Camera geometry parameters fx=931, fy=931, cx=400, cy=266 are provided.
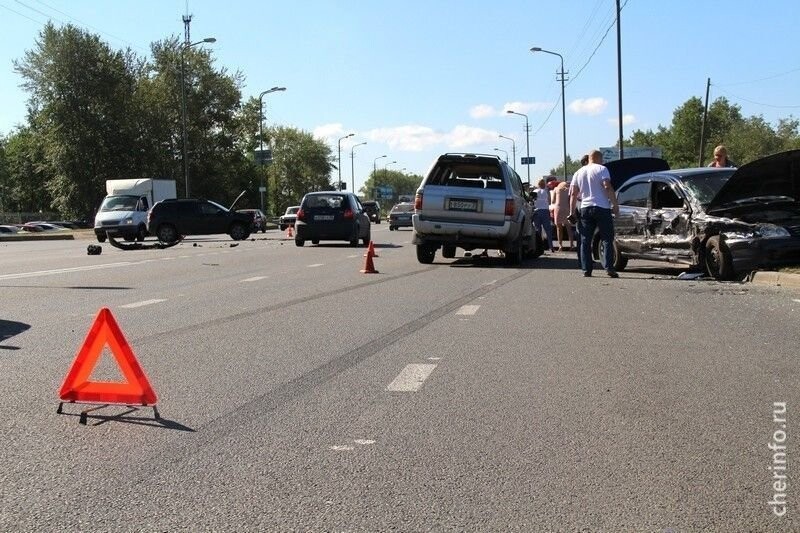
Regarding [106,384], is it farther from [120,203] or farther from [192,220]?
[120,203]

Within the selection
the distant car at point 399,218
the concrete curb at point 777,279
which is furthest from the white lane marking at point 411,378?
the distant car at point 399,218

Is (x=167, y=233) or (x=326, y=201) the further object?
(x=167, y=233)

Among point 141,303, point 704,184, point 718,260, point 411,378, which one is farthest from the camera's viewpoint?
point 704,184

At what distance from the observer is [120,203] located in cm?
3741

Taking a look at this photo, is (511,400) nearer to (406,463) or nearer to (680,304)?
(406,463)

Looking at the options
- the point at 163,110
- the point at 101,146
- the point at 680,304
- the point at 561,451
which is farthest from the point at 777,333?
the point at 163,110

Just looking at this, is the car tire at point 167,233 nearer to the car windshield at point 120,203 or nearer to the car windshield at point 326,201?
the car windshield at point 120,203

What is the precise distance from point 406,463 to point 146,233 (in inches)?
1349

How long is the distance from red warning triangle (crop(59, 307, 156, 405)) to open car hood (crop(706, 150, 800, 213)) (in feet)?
31.0

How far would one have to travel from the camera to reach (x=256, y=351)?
25.7 ft

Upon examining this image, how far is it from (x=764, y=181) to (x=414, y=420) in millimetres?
9248

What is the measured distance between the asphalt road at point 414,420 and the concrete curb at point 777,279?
1482mm

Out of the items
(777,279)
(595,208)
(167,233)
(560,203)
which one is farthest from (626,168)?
(167,233)

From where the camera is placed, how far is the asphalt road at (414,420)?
3898mm
